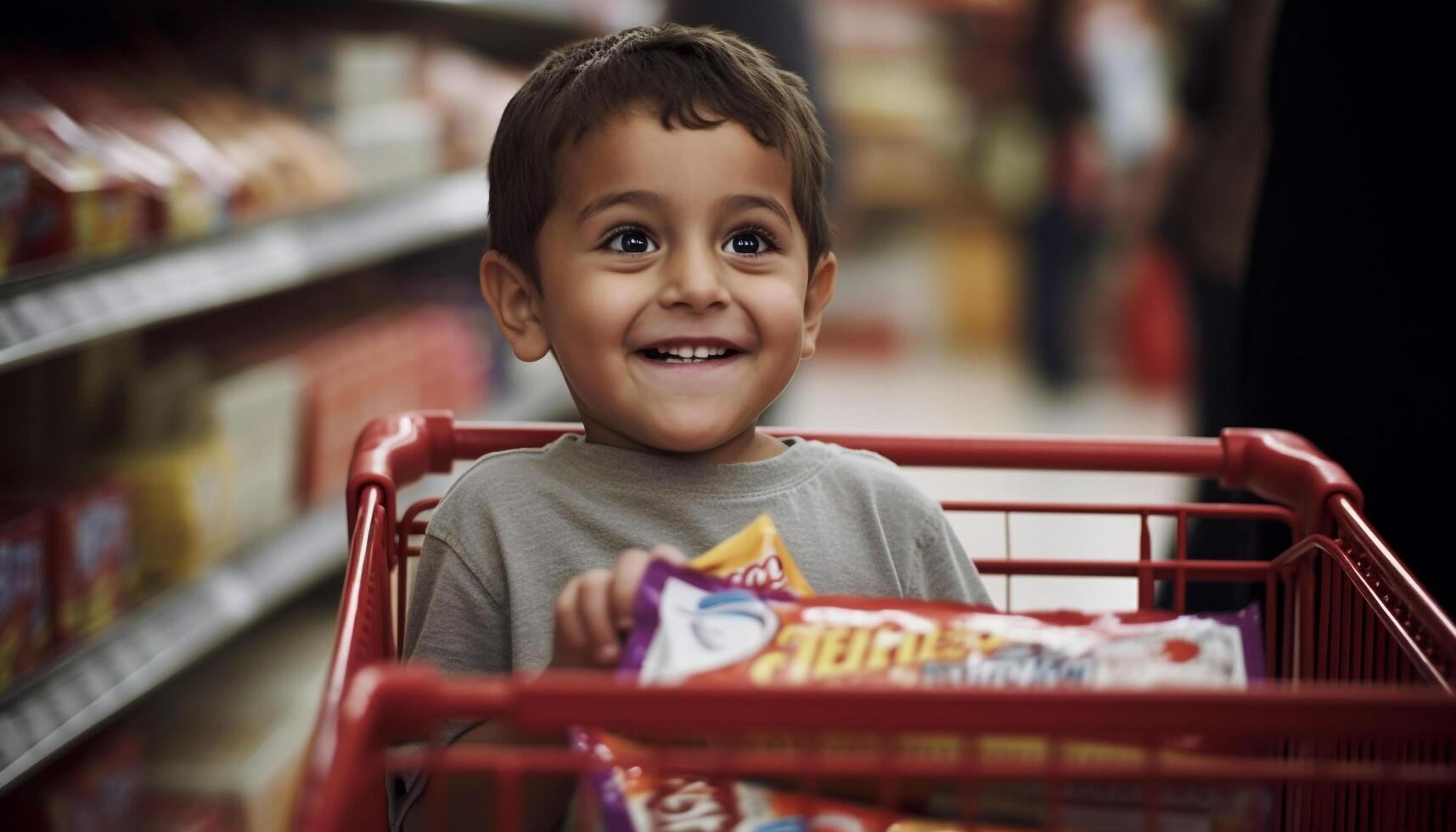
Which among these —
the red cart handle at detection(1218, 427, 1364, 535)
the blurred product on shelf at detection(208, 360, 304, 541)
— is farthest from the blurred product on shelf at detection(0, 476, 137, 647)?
the red cart handle at detection(1218, 427, 1364, 535)

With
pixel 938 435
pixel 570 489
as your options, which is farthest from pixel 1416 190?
pixel 570 489

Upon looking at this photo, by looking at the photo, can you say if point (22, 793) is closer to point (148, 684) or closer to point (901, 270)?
point (148, 684)

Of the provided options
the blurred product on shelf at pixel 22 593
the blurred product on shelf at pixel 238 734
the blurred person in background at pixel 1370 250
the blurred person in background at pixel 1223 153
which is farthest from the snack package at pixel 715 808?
the blurred product on shelf at pixel 238 734

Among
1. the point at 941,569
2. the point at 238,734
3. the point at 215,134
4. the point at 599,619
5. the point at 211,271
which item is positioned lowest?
the point at 238,734

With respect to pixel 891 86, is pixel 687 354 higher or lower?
lower

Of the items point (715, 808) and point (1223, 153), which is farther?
point (1223, 153)

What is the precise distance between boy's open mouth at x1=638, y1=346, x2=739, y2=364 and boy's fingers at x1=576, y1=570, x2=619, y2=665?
319 mm

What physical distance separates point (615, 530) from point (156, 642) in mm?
1184

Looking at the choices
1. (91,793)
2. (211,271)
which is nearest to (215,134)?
(211,271)

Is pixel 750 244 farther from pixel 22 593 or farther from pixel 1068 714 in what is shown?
pixel 22 593

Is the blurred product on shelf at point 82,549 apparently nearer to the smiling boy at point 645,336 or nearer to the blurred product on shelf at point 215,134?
the blurred product on shelf at point 215,134

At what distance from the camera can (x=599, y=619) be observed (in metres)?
0.98

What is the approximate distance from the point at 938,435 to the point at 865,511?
142 millimetres

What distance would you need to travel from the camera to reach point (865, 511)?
1.38 metres
